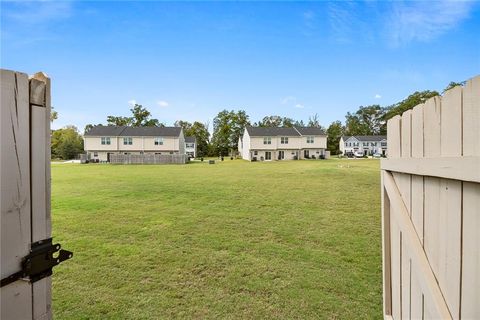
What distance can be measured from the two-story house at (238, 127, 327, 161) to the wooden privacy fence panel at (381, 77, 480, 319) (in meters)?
47.1

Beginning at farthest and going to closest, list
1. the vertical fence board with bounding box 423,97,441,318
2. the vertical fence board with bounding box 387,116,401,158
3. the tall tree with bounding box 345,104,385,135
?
the tall tree with bounding box 345,104,385,135, the vertical fence board with bounding box 387,116,401,158, the vertical fence board with bounding box 423,97,441,318

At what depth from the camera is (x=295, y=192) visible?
38.2ft

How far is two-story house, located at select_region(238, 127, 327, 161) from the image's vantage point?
49969mm

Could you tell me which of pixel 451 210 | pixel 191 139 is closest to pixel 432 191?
pixel 451 210

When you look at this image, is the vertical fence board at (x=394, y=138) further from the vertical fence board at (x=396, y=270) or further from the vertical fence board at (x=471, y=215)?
the vertical fence board at (x=471, y=215)

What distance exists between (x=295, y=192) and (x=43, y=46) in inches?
520

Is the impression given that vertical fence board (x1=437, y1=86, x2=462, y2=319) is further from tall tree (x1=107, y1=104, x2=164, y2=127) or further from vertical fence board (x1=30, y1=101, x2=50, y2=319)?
tall tree (x1=107, y1=104, x2=164, y2=127)

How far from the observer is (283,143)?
51.3 metres

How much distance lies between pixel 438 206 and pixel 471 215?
33cm

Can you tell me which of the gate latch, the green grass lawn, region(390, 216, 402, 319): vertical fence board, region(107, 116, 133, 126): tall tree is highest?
region(107, 116, 133, 126): tall tree

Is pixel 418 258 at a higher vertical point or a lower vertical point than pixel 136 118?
lower

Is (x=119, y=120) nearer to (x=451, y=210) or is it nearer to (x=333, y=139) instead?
(x=333, y=139)

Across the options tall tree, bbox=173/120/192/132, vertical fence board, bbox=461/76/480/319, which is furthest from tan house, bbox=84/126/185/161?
vertical fence board, bbox=461/76/480/319

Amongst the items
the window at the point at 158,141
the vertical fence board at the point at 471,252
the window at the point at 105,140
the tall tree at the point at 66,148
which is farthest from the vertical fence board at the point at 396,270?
the tall tree at the point at 66,148
